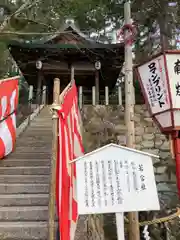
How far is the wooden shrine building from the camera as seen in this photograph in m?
12.1

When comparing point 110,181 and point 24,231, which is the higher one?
point 110,181

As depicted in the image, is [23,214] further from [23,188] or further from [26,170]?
[26,170]

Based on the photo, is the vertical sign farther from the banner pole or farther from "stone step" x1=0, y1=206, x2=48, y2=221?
"stone step" x1=0, y1=206, x2=48, y2=221

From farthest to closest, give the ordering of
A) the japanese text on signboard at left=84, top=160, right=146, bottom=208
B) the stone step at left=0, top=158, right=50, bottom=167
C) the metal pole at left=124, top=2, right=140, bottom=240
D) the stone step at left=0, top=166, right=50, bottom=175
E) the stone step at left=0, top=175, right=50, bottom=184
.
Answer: the stone step at left=0, top=158, right=50, bottom=167
the stone step at left=0, top=166, right=50, bottom=175
the stone step at left=0, top=175, right=50, bottom=184
the metal pole at left=124, top=2, right=140, bottom=240
the japanese text on signboard at left=84, top=160, right=146, bottom=208

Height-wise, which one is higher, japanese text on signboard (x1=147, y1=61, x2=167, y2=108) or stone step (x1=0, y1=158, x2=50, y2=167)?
japanese text on signboard (x1=147, y1=61, x2=167, y2=108)

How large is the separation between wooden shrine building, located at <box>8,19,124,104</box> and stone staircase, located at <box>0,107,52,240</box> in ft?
22.4

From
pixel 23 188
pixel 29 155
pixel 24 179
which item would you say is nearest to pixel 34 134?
pixel 29 155

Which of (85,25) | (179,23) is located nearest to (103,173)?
(179,23)

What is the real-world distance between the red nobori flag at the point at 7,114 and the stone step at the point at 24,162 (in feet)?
0.60

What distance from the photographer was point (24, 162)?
545 centimetres

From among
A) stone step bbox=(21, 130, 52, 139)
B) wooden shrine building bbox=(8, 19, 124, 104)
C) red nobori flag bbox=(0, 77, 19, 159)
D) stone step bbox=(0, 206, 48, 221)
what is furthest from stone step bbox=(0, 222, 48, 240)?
wooden shrine building bbox=(8, 19, 124, 104)

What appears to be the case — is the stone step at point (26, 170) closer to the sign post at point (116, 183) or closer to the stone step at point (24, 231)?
the stone step at point (24, 231)

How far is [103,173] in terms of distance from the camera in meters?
2.60

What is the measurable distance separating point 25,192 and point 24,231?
1032 mm
